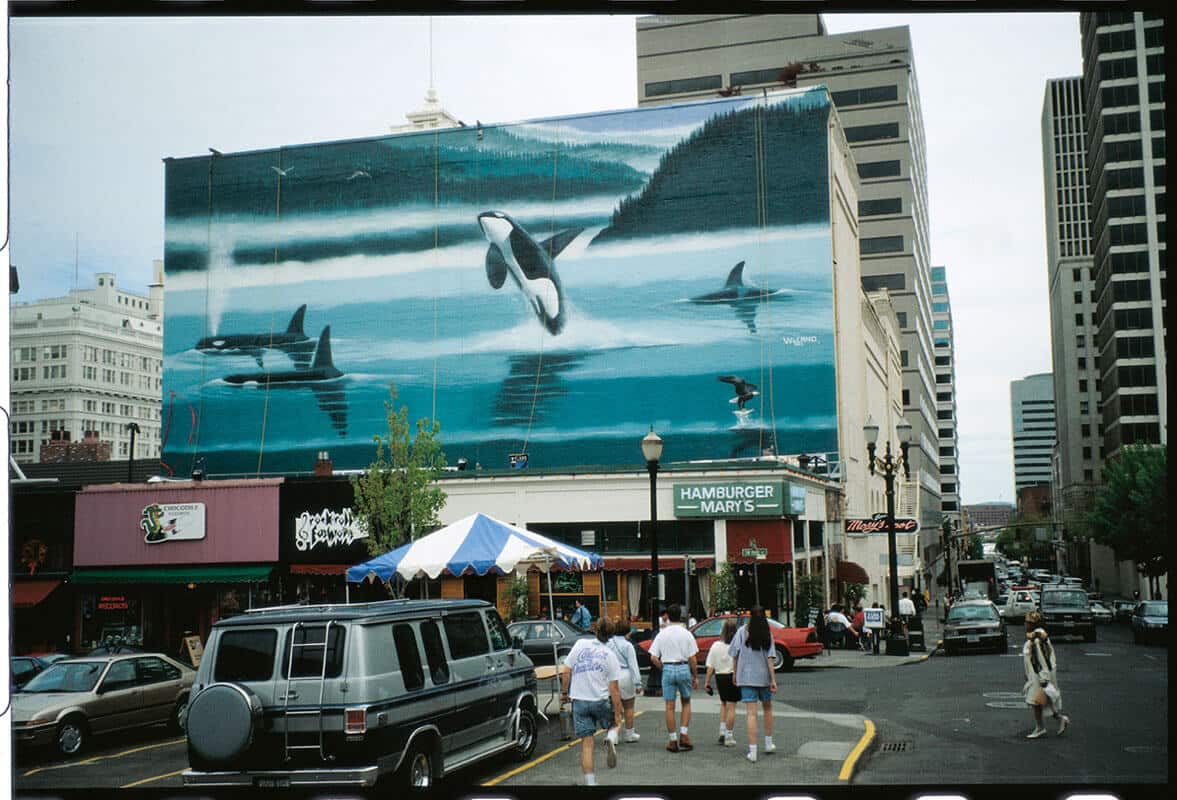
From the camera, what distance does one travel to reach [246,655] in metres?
11.3

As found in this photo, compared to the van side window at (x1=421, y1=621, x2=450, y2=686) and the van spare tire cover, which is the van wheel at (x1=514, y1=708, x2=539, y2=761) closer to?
the van side window at (x1=421, y1=621, x2=450, y2=686)

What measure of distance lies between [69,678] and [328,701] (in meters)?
7.55

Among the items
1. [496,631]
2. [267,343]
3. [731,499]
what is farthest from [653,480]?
[267,343]

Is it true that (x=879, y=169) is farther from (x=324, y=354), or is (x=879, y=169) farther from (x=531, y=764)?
(x=531, y=764)

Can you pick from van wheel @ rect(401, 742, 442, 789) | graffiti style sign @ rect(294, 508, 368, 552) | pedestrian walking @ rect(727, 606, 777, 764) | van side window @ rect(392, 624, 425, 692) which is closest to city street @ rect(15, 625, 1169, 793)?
pedestrian walking @ rect(727, 606, 777, 764)

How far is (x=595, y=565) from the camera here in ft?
69.6

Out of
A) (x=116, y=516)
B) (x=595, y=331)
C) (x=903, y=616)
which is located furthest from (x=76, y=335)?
Result: (x=903, y=616)

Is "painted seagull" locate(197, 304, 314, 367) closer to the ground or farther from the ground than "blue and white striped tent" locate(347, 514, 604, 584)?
farther from the ground

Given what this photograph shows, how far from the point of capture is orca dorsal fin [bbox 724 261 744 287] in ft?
166

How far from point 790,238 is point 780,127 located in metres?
5.43

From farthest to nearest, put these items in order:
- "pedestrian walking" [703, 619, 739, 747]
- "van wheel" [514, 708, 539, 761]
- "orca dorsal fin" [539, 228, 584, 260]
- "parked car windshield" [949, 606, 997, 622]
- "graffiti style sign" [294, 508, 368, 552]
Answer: "orca dorsal fin" [539, 228, 584, 260] → "graffiti style sign" [294, 508, 368, 552] → "parked car windshield" [949, 606, 997, 622] → "pedestrian walking" [703, 619, 739, 747] → "van wheel" [514, 708, 539, 761]

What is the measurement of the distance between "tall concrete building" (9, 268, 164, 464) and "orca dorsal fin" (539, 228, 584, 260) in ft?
60.6

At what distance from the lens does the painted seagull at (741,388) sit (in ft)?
164

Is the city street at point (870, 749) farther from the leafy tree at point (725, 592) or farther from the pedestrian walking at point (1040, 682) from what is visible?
the leafy tree at point (725, 592)
